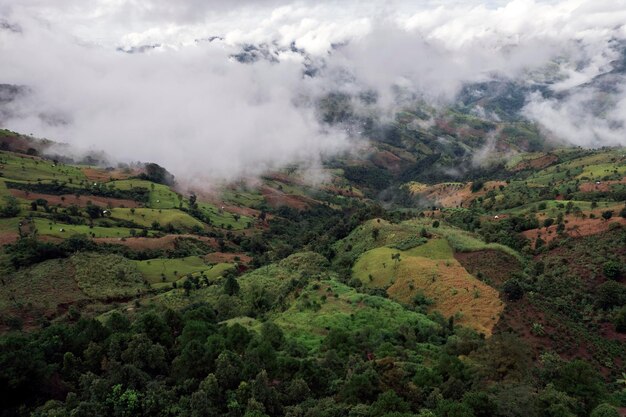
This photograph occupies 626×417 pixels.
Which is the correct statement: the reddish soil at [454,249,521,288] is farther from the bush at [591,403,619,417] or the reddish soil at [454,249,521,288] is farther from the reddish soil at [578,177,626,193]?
the reddish soil at [578,177,626,193]

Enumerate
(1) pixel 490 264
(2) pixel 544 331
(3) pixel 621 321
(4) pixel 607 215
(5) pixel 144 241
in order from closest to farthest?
(2) pixel 544 331 < (3) pixel 621 321 < (1) pixel 490 264 < (4) pixel 607 215 < (5) pixel 144 241

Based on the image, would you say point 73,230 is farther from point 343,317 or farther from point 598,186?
point 598,186

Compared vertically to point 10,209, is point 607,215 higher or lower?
higher

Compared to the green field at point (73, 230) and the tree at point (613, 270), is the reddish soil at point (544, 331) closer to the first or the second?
the tree at point (613, 270)

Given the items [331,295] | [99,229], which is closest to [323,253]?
[331,295]

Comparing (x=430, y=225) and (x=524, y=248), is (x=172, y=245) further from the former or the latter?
(x=524, y=248)

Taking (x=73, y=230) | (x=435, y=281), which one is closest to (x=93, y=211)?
(x=73, y=230)

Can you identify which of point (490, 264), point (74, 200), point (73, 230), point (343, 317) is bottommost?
point (343, 317)
